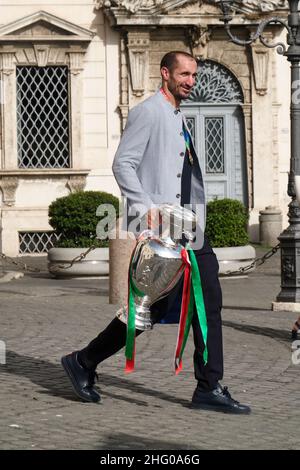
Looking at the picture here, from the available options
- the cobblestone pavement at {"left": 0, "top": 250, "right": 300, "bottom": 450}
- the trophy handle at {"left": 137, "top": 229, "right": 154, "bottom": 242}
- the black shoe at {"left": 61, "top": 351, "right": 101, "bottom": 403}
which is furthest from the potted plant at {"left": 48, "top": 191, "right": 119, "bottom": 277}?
the trophy handle at {"left": 137, "top": 229, "right": 154, "bottom": 242}

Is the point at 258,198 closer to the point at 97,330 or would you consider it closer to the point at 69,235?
the point at 69,235

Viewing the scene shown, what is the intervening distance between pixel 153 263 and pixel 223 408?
3.00 ft

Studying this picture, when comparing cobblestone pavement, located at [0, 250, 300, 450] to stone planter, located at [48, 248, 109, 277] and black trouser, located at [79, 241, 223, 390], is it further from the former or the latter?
stone planter, located at [48, 248, 109, 277]

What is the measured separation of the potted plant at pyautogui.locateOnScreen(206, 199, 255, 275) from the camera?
58.5ft

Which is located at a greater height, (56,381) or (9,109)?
(9,109)

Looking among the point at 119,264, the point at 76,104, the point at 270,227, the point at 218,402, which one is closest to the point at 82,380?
the point at 218,402

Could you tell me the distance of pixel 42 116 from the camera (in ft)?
79.9

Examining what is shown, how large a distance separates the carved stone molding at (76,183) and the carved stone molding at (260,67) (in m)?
3.39

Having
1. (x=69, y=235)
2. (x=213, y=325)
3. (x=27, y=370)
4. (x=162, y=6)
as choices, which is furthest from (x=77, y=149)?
(x=213, y=325)

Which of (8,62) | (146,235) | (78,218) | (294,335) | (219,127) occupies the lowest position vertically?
(294,335)

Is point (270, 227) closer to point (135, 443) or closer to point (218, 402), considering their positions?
point (218, 402)

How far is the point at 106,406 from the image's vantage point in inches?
307

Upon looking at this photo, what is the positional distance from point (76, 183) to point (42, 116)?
133cm

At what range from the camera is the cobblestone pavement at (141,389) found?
6.80 meters
